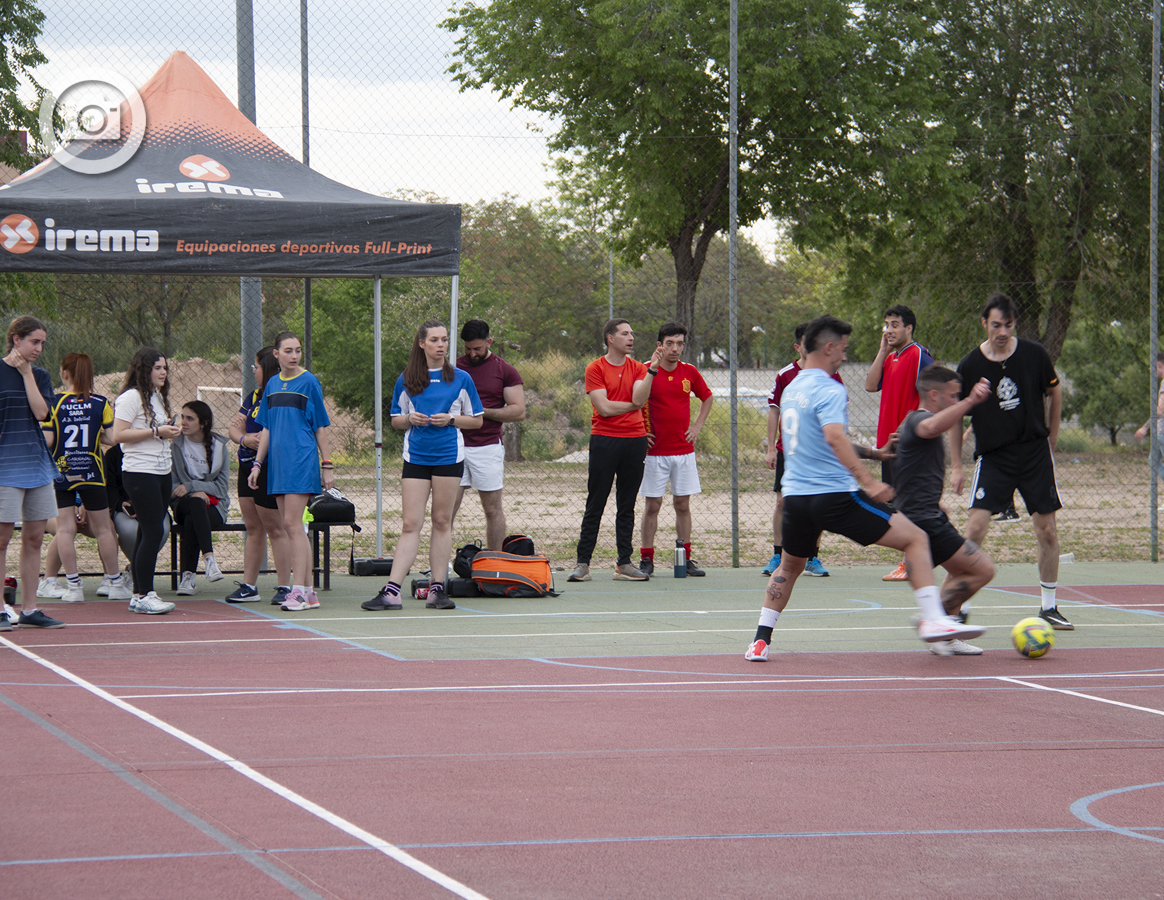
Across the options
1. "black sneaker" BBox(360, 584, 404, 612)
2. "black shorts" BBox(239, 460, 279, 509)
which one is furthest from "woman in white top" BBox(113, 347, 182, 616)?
"black sneaker" BBox(360, 584, 404, 612)

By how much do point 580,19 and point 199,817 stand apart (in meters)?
25.4

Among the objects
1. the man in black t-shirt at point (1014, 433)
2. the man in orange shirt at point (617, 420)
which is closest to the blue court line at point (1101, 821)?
the man in black t-shirt at point (1014, 433)

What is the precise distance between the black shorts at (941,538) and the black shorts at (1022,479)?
3.55 feet

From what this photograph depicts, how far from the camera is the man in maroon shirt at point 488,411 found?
32.1 feet

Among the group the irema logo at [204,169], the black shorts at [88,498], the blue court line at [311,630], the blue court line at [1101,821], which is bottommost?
the blue court line at [311,630]

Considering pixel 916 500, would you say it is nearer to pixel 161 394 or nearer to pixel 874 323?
pixel 161 394

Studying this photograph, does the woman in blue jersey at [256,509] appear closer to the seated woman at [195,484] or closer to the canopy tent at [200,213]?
the seated woman at [195,484]

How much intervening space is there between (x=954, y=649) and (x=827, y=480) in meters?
1.53

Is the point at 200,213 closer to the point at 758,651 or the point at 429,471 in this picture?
the point at 429,471

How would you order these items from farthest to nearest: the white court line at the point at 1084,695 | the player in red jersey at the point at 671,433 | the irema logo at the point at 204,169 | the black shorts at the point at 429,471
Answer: the player in red jersey at the point at 671,433 < the irema logo at the point at 204,169 < the black shorts at the point at 429,471 < the white court line at the point at 1084,695

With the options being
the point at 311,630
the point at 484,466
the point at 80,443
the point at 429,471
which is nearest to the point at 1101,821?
the point at 311,630

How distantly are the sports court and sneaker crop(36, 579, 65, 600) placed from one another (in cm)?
131

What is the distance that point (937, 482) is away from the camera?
7.26 m

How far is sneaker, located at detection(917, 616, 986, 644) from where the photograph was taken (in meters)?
6.75
